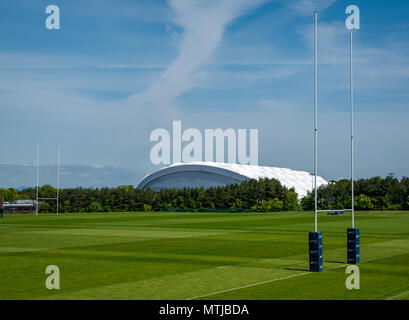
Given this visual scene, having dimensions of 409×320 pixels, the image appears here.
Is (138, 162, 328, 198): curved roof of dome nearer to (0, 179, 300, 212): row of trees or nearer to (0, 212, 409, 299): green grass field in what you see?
(0, 179, 300, 212): row of trees

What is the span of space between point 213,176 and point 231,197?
22.3 meters

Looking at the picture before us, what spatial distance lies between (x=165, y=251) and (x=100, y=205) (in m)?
78.3

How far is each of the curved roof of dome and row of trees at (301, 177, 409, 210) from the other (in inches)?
1022

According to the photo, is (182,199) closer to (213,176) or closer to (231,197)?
(231,197)

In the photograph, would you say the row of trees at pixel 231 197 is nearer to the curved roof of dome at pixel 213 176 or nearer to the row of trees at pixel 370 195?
the row of trees at pixel 370 195

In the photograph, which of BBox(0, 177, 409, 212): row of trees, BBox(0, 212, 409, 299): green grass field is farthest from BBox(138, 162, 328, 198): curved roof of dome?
BBox(0, 212, 409, 299): green grass field

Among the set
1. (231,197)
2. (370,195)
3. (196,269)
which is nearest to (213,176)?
(231,197)

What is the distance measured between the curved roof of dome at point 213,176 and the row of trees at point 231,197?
55.0ft

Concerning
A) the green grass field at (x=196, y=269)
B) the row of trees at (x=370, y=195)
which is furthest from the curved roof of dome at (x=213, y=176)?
the green grass field at (x=196, y=269)

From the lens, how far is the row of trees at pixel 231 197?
87750 mm

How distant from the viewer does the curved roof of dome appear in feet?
390
